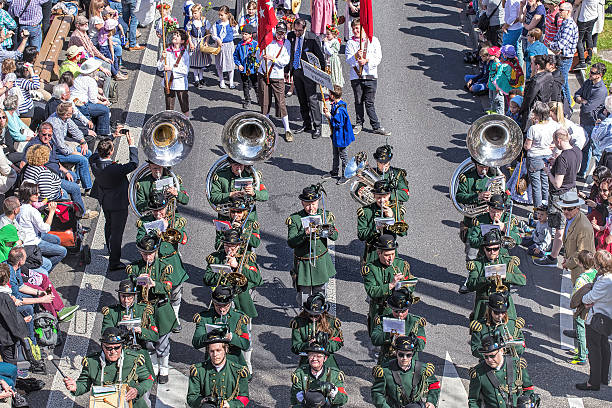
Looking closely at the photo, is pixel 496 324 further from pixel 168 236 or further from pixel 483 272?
pixel 168 236

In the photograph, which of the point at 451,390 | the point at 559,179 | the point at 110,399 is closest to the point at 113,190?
the point at 110,399

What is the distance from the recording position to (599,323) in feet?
43.8

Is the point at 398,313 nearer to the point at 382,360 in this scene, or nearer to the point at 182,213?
the point at 382,360

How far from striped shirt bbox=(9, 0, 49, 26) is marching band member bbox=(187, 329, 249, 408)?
36.0 ft

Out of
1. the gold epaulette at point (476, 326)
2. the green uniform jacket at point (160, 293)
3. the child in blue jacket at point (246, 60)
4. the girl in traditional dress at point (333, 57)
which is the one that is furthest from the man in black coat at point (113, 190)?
the gold epaulette at point (476, 326)

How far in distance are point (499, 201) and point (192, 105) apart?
7.92m

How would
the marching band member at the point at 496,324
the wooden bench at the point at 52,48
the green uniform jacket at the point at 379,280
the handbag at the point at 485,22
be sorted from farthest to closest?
the handbag at the point at 485,22, the wooden bench at the point at 52,48, the green uniform jacket at the point at 379,280, the marching band member at the point at 496,324

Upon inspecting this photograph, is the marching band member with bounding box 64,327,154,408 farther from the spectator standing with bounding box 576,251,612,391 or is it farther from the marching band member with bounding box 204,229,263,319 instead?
the spectator standing with bounding box 576,251,612,391

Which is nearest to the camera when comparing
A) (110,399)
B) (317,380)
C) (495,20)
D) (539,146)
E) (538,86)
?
(110,399)

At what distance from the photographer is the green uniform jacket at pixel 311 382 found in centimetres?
1178

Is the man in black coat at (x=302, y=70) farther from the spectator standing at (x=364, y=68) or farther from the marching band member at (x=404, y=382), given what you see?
the marching band member at (x=404, y=382)

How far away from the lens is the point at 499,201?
14328 mm

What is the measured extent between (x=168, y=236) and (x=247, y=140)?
2384mm

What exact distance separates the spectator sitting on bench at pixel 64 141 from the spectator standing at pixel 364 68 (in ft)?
16.6
